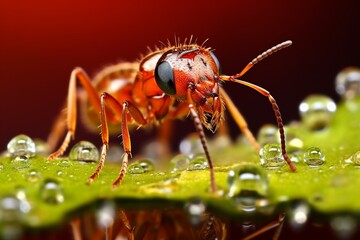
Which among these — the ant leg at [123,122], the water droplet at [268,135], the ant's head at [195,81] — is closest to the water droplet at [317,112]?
the water droplet at [268,135]

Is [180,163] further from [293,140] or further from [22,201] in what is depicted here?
[22,201]

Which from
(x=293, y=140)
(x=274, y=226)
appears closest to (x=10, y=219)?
(x=274, y=226)

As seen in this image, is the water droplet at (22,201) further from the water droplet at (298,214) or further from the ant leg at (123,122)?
the water droplet at (298,214)

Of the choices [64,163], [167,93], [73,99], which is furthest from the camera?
[73,99]

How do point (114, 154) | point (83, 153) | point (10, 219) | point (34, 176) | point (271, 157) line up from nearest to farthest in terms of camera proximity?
point (10, 219) < point (34, 176) < point (271, 157) < point (83, 153) < point (114, 154)

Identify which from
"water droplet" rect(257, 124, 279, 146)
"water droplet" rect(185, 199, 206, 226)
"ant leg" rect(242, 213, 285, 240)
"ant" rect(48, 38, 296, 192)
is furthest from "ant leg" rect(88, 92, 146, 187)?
"ant leg" rect(242, 213, 285, 240)

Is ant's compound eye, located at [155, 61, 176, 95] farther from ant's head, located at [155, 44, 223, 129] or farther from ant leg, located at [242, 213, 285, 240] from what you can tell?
ant leg, located at [242, 213, 285, 240]

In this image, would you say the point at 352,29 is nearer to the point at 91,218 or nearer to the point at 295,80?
the point at 295,80

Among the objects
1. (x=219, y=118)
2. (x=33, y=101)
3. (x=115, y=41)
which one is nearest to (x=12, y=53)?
(x=33, y=101)
